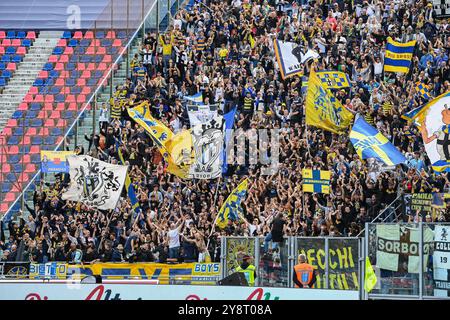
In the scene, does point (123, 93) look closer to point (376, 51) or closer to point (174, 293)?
point (376, 51)

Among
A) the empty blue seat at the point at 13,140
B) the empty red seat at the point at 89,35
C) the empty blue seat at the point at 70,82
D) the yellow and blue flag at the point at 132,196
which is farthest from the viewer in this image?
the empty red seat at the point at 89,35

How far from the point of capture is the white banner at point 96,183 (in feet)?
88.5

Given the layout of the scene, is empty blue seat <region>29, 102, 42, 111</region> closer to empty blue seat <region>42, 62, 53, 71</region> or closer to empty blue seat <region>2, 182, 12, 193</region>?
empty blue seat <region>42, 62, 53, 71</region>

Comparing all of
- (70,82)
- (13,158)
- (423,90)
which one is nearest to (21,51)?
(70,82)

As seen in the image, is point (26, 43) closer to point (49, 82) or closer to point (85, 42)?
Answer: point (85, 42)

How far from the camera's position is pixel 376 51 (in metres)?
29.5

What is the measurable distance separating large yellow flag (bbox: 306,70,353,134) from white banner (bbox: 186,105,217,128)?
140 inches

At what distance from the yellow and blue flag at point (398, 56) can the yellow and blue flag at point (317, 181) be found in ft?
16.0

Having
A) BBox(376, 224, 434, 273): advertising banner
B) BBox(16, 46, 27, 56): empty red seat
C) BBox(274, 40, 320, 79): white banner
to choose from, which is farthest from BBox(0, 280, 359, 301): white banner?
BBox(16, 46, 27, 56): empty red seat

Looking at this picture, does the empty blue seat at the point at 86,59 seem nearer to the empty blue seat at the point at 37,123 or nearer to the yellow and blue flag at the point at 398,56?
the empty blue seat at the point at 37,123

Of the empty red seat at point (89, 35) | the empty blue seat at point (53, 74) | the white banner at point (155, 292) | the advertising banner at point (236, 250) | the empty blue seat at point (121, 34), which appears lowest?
the white banner at point (155, 292)

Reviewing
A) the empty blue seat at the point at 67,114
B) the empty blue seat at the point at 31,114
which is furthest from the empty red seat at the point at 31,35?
the empty blue seat at the point at 67,114

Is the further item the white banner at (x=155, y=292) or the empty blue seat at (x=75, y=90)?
the empty blue seat at (x=75, y=90)
